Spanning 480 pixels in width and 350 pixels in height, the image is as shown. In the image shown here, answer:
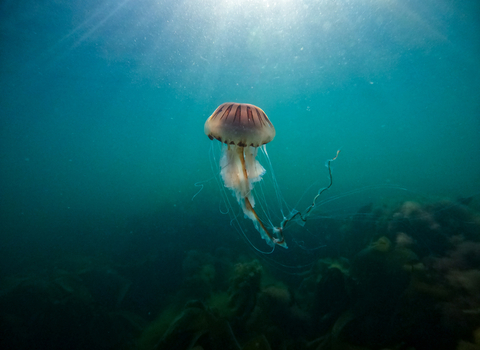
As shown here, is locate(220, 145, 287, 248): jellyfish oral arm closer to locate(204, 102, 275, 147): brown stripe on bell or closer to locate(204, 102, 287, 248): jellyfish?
locate(204, 102, 287, 248): jellyfish

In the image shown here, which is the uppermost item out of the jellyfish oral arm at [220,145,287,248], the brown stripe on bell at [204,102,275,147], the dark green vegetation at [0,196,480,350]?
the brown stripe on bell at [204,102,275,147]

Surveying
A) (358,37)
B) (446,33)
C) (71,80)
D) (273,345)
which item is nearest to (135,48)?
(71,80)

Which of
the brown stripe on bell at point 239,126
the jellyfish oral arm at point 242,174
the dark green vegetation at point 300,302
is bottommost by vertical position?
the dark green vegetation at point 300,302

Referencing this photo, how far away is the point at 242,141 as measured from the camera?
7.34 ft

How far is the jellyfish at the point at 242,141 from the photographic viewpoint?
221 centimetres

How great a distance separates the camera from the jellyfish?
2.21 m

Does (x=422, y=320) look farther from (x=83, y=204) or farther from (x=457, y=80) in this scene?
(x=457, y=80)

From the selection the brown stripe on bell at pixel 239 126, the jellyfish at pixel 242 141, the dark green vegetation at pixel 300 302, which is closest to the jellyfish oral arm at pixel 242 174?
the jellyfish at pixel 242 141

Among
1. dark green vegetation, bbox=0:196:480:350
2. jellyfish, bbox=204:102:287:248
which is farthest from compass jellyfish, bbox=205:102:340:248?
dark green vegetation, bbox=0:196:480:350

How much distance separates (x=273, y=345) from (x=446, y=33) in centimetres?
1576

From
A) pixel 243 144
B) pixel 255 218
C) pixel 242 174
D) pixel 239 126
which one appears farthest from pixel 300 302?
pixel 239 126

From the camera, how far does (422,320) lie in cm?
212

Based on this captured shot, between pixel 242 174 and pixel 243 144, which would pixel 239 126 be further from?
pixel 242 174

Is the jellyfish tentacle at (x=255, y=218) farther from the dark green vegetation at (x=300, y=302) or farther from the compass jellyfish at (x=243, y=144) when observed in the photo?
the dark green vegetation at (x=300, y=302)
